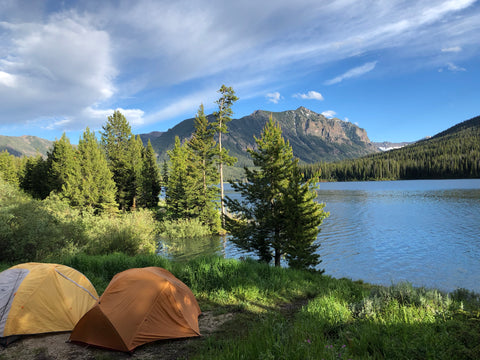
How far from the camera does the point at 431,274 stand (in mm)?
19500

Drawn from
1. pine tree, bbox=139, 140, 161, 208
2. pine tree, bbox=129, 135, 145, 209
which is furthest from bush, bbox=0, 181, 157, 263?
Answer: pine tree, bbox=139, 140, 161, 208

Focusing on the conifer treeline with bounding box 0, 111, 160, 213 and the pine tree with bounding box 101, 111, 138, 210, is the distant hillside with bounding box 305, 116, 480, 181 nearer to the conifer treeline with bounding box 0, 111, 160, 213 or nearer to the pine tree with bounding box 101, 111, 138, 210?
the conifer treeline with bounding box 0, 111, 160, 213

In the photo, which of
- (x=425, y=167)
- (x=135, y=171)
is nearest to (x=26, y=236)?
(x=135, y=171)

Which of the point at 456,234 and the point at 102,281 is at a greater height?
the point at 102,281

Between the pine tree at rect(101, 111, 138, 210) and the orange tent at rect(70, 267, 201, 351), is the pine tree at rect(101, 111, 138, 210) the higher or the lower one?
the higher one

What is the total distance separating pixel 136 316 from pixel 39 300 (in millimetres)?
Result: 3258

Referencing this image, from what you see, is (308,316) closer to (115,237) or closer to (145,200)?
(115,237)

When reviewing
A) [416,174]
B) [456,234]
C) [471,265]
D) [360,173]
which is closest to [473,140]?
[416,174]

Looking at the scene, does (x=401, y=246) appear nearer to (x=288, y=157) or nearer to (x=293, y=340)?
(x=288, y=157)

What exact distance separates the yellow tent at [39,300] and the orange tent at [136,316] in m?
1.19

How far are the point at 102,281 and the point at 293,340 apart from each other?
394 inches

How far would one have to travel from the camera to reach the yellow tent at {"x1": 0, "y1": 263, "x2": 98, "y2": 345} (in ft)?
23.4

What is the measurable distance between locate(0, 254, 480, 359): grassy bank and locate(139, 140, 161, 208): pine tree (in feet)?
121

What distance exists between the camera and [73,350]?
6.54 metres
